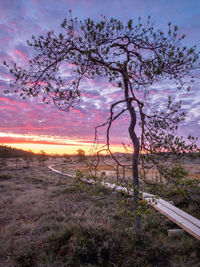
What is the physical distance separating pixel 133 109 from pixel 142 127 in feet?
2.14

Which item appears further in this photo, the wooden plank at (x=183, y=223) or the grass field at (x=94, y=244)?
the wooden plank at (x=183, y=223)

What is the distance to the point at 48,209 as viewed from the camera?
797 cm

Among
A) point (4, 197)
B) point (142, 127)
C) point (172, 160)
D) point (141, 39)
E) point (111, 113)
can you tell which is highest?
point (141, 39)

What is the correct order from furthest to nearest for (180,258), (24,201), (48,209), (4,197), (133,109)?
(4,197)
(24,201)
(48,209)
(133,109)
(180,258)

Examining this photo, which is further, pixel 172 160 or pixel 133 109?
pixel 133 109

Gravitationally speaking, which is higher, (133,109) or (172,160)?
(133,109)

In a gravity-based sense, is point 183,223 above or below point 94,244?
above

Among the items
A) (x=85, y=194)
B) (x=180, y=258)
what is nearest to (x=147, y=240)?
(x=180, y=258)

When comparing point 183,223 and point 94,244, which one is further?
point 183,223

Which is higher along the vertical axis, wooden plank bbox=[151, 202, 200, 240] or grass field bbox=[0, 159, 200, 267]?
wooden plank bbox=[151, 202, 200, 240]

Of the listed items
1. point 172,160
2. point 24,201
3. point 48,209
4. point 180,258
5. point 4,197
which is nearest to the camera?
point 172,160

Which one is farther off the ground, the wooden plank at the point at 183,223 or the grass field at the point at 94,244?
the wooden plank at the point at 183,223

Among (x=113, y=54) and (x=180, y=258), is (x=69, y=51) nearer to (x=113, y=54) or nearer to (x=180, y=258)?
(x=113, y=54)

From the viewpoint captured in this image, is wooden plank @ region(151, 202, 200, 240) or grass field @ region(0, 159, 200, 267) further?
wooden plank @ region(151, 202, 200, 240)
